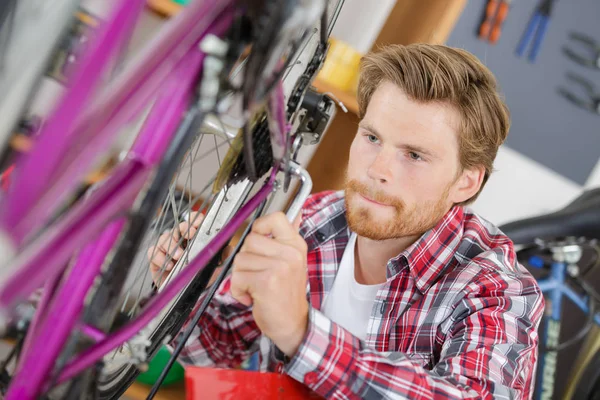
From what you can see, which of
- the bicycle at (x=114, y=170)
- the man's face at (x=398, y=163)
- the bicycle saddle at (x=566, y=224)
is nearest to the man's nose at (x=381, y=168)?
the man's face at (x=398, y=163)

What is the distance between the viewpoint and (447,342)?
2.73 feet

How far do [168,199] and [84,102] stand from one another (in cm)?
41

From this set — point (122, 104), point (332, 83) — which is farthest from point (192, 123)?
point (332, 83)

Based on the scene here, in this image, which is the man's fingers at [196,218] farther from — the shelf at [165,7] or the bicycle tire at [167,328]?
the shelf at [165,7]

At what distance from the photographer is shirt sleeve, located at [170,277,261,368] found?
107cm

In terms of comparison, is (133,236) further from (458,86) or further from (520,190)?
(520,190)

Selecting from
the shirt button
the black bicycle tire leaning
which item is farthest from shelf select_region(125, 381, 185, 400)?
the black bicycle tire leaning

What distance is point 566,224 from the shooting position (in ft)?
5.61

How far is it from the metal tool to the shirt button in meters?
1.69

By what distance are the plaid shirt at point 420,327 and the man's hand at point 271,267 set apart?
0.29ft

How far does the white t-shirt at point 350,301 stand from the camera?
3.47ft

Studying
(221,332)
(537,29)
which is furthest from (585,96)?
(221,332)

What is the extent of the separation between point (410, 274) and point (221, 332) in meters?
0.38

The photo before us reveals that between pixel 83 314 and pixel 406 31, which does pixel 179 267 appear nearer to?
pixel 83 314
